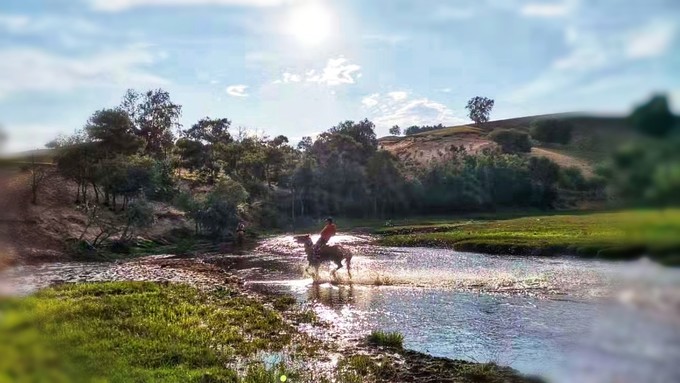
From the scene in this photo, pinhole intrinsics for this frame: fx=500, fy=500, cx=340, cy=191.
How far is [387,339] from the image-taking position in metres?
15.7

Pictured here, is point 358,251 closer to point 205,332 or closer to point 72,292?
point 72,292

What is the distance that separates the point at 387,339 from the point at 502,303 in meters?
8.32

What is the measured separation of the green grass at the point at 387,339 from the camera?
15.6 meters

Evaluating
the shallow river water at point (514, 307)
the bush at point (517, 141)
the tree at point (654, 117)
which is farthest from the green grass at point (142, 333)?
the bush at point (517, 141)

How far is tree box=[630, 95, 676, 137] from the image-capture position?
1.63 m

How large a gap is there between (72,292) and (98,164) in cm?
3149

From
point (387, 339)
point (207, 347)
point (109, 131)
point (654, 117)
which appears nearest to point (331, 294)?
point (387, 339)

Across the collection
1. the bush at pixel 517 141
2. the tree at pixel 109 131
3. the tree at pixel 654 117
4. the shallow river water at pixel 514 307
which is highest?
the tree at pixel 109 131

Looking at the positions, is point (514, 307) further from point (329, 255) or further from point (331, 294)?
point (329, 255)

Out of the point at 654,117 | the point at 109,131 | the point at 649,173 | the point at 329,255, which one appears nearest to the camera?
the point at 649,173

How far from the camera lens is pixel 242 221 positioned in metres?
62.5

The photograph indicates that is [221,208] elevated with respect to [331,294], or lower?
elevated

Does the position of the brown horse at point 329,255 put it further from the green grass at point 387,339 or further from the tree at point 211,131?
the tree at point 211,131

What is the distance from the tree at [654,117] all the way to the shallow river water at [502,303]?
0.44 metres
